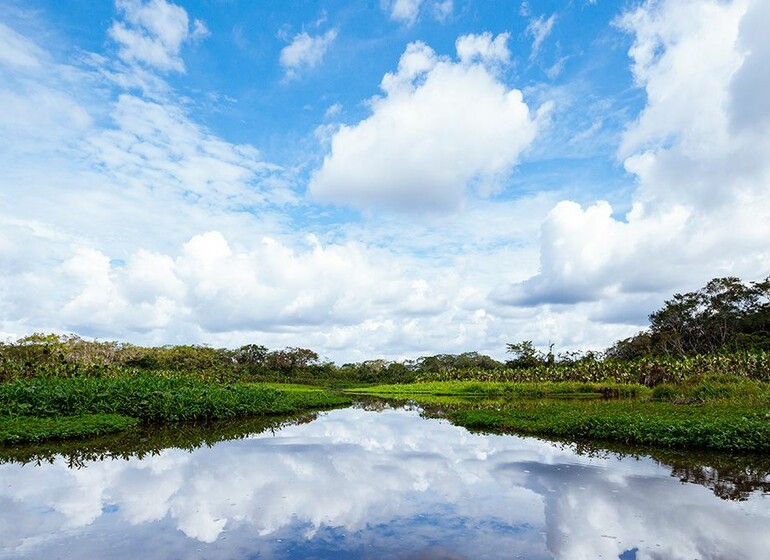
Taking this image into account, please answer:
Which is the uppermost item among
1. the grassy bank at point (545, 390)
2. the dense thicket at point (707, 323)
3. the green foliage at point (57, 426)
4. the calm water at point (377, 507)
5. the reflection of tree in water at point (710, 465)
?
the dense thicket at point (707, 323)

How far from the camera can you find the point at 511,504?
10156 millimetres

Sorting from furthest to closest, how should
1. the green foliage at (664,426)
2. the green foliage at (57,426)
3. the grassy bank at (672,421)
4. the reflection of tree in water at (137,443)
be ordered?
the green foliage at (57,426) → the grassy bank at (672,421) → the green foliage at (664,426) → the reflection of tree in water at (137,443)

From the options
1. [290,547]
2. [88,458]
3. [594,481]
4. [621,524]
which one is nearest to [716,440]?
[594,481]

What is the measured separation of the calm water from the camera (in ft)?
25.5

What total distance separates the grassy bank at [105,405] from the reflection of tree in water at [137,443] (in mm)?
682

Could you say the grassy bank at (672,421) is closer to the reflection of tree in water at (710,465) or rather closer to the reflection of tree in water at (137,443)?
the reflection of tree in water at (710,465)

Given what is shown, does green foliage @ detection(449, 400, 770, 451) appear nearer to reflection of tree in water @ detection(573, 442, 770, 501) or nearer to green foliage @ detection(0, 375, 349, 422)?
reflection of tree in water @ detection(573, 442, 770, 501)

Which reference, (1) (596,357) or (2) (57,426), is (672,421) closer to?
(2) (57,426)

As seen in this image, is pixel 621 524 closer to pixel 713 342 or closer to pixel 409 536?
pixel 409 536

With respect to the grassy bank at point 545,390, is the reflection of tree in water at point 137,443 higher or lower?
lower

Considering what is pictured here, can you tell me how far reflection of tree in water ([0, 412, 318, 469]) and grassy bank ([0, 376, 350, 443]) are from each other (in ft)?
2.24

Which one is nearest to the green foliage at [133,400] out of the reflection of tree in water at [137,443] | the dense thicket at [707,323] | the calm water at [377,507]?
the reflection of tree in water at [137,443]

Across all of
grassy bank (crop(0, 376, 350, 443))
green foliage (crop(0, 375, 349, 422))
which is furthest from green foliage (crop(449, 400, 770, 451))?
grassy bank (crop(0, 376, 350, 443))

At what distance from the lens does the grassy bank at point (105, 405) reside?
1748 centimetres
